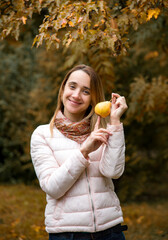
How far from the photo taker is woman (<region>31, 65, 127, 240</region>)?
1883mm

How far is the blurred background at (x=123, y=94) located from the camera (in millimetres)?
4289

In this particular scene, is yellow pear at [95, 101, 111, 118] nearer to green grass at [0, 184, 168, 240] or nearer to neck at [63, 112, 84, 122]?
neck at [63, 112, 84, 122]

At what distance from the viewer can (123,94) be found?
493 cm

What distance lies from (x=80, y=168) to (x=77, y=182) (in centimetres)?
15

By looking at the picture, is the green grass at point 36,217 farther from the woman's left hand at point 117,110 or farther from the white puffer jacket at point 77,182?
the woman's left hand at point 117,110

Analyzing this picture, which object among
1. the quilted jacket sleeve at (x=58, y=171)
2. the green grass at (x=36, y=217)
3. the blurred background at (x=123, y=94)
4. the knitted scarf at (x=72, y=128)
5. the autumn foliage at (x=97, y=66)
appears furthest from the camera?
the green grass at (x=36, y=217)

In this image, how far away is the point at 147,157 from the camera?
748cm

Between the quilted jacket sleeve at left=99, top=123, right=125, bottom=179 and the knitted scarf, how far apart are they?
253 mm

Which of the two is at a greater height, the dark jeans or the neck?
the neck

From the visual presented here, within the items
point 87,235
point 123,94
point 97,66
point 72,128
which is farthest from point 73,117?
point 123,94

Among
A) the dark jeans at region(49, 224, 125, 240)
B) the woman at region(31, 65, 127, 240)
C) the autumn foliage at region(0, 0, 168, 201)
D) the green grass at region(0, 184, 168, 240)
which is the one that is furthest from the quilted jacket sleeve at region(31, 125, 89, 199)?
the green grass at region(0, 184, 168, 240)

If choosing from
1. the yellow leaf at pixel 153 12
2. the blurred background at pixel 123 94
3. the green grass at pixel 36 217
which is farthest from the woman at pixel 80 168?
the green grass at pixel 36 217

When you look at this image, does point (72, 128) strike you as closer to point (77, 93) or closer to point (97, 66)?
point (77, 93)

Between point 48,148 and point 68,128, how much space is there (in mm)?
202
